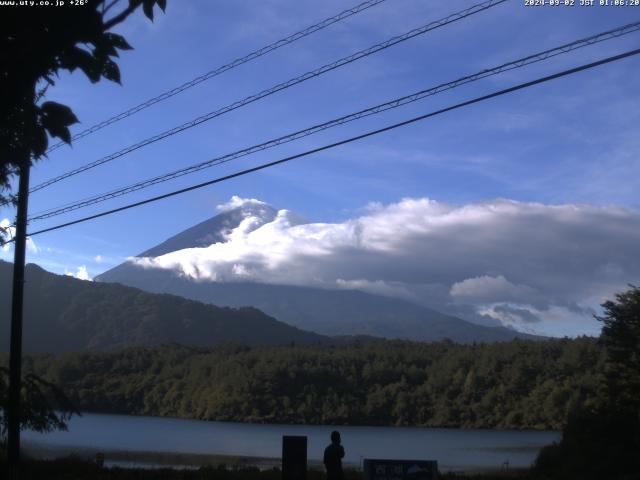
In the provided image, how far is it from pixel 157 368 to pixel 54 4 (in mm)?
131603

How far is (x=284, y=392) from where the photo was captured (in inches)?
4577

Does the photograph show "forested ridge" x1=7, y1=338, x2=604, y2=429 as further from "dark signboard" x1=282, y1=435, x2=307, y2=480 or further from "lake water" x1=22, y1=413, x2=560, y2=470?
"dark signboard" x1=282, y1=435, x2=307, y2=480

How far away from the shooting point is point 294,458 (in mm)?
11711

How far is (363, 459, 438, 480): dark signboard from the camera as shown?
35.7 ft

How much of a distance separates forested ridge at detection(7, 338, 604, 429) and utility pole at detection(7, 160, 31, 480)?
84.4 meters

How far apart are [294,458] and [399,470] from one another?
5.34 feet

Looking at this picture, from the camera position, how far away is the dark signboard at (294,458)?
1167 cm

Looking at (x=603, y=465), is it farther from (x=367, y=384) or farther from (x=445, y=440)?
(x=367, y=384)

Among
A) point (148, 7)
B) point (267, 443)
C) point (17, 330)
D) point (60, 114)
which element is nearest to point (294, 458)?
point (60, 114)

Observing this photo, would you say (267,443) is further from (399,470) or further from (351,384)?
(399,470)

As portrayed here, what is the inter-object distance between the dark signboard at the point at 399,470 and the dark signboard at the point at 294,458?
3.81 feet

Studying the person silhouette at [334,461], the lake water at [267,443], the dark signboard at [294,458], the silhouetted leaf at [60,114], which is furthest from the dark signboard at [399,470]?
the lake water at [267,443]

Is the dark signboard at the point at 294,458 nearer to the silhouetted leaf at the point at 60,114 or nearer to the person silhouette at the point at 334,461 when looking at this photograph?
the person silhouette at the point at 334,461

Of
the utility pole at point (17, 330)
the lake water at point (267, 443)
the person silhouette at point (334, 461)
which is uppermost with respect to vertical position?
the utility pole at point (17, 330)
